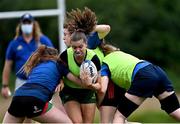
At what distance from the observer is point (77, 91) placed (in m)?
10.6

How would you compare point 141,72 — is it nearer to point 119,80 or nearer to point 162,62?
point 119,80

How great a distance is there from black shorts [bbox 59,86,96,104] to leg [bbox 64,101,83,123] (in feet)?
0.16

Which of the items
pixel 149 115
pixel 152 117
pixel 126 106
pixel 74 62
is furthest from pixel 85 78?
pixel 149 115

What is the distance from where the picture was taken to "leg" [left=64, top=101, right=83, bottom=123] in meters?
10.6

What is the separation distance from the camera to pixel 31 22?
549 inches

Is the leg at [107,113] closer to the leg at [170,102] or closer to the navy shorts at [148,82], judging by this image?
the navy shorts at [148,82]

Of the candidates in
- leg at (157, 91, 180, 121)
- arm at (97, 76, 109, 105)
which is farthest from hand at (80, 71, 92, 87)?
leg at (157, 91, 180, 121)

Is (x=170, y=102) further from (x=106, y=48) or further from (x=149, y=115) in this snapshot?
(x=149, y=115)

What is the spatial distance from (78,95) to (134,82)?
33.0 inches

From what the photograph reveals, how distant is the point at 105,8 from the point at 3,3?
1026 cm

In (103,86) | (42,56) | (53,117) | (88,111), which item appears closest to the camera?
(53,117)

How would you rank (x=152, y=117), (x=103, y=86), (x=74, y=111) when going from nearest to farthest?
(x=103, y=86)
(x=74, y=111)
(x=152, y=117)

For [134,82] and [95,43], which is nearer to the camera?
[134,82]

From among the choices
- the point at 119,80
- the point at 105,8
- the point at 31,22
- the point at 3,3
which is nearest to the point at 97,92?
the point at 119,80
